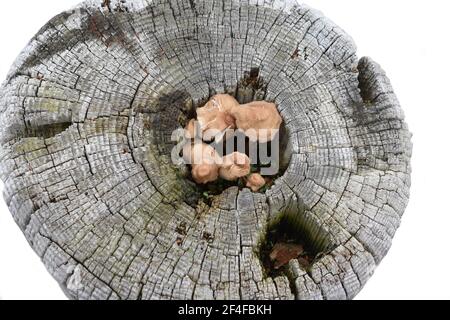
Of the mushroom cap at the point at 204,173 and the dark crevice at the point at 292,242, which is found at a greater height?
the mushroom cap at the point at 204,173

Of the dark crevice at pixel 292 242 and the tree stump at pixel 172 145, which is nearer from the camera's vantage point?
the tree stump at pixel 172 145

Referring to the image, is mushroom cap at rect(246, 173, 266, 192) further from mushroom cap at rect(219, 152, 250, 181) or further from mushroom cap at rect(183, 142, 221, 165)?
mushroom cap at rect(183, 142, 221, 165)

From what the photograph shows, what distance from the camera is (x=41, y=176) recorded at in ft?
8.57

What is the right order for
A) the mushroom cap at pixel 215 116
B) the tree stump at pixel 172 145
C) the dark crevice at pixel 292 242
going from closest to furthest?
the tree stump at pixel 172 145, the dark crevice at pixel 292 242, the mushroom cap at pixel 215 116

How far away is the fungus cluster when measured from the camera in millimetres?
2701

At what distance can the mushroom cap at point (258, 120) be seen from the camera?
110 inches

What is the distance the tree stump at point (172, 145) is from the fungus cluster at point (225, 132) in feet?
0.23

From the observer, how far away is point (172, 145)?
2.76 metres

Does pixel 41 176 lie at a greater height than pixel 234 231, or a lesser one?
greater

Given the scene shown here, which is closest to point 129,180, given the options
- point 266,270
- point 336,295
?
point 266,270

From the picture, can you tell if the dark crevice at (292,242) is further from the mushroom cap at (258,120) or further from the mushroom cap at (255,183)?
the mushroom cap at (258,120)

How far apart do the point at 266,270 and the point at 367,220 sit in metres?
0.53

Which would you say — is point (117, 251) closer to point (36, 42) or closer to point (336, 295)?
point (336, 295)

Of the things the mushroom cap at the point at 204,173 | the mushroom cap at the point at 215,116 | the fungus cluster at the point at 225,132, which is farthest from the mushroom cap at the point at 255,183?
the mushroom cap at the point at 215,116
